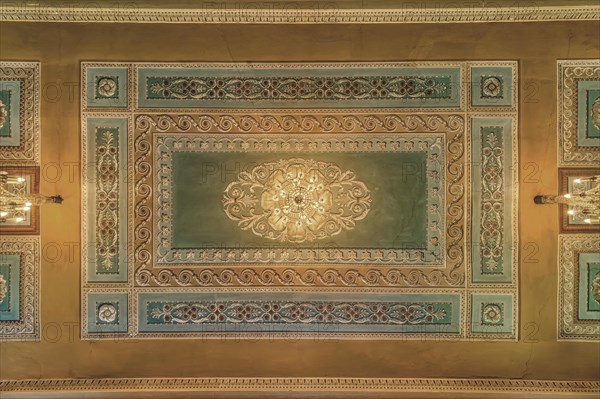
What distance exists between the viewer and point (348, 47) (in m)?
3.61

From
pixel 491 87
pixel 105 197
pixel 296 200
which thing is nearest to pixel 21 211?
pixel 105 197

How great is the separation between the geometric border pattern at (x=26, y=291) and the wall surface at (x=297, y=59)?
0.25ft

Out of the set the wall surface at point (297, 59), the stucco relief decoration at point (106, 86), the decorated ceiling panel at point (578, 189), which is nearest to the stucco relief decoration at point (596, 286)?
the decorated ceiling panel at point (578, 189)

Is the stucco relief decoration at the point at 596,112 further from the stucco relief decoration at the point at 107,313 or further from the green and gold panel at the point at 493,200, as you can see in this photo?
the stucco relief decoration at the point at 107,313

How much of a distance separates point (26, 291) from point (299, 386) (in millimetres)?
2652

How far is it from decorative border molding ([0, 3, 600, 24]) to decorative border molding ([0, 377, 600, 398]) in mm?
3255

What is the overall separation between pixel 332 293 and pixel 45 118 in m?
3.07

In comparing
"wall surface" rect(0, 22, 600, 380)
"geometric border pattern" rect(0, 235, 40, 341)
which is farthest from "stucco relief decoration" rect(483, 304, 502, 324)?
"geometric border pattern" rect(0, 235, 40, 341)

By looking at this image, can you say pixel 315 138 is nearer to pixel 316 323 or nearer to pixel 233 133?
pixel 233 133

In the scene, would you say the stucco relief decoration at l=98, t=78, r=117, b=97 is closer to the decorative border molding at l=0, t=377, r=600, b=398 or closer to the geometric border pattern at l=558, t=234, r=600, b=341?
the decorative border molding at l=0, t=377, r=600, b=398

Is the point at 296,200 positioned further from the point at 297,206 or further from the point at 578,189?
the point at 578,189

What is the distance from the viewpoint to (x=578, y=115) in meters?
3.61

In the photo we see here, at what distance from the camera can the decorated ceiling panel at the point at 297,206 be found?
3625mm

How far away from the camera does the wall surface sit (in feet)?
11.8
